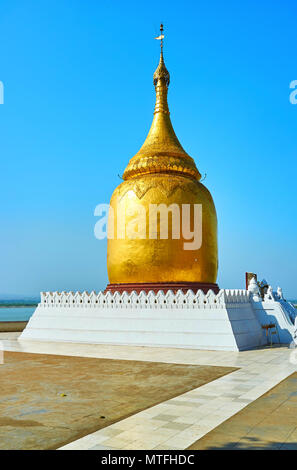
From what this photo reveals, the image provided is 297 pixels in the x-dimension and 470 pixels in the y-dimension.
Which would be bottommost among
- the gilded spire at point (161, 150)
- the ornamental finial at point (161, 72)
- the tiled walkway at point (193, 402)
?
the tiled walkway at point (193, 402)

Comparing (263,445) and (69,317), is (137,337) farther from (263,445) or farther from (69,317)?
(263,445)

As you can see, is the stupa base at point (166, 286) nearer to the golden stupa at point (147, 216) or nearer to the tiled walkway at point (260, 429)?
the golden stupa at point (147, 216)

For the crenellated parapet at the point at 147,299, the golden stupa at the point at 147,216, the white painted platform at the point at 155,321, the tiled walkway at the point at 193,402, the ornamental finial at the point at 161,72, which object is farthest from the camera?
the ornamental finial at the point at 161,72

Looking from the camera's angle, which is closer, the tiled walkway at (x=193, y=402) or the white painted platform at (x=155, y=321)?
the tiled walkway at (x=193, y=402)

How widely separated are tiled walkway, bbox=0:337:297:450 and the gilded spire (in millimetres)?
14382

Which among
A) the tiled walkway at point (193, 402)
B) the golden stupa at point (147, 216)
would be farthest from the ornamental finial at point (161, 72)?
the tiled walkway at point (193, 402)

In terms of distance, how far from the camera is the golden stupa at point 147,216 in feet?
87.0

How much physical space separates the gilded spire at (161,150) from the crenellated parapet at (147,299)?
9.87 meters

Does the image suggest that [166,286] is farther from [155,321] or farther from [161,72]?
[161,72]

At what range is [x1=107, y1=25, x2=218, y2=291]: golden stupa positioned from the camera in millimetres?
26531

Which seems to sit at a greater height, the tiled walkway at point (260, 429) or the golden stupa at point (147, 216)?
the golden stupa at point (147, 216)

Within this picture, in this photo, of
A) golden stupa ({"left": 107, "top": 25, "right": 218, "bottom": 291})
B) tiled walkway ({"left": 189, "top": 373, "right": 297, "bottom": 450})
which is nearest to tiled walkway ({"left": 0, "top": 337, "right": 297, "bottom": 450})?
tiled walkway ({"left": 189, "top": 373, "right": 297, "bottom": 450})

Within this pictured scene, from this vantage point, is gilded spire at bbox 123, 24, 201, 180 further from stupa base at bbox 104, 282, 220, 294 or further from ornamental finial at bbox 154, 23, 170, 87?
stupa base at bbox 104, 282, 220, 294

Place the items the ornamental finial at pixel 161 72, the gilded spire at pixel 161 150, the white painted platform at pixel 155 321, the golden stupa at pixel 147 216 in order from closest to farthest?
the white painted platform at pixel 155 321 → the golden stupa at pixel 147 216 → the gilded spire at pixel 161 150 → the ornamental finial at pixel 161 72
